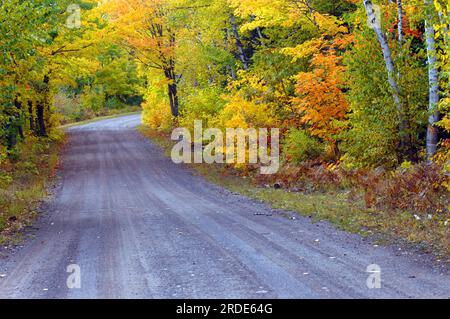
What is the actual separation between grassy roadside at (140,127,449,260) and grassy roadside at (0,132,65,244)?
6.28 m

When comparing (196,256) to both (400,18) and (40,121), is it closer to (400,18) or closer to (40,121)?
(400,18)

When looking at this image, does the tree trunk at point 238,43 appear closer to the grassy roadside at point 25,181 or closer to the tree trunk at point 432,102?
the grassy roadside at point 25,181

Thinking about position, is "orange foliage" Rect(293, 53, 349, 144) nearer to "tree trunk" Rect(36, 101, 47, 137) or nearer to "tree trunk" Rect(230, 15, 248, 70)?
"tree trunk" Rect(230, 15, 248, 70)

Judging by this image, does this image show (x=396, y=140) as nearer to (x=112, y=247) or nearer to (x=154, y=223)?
(x=154, y=223)

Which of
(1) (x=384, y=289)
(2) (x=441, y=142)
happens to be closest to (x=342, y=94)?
(2) (x=441, y=142)

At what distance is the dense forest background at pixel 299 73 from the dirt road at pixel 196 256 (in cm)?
255

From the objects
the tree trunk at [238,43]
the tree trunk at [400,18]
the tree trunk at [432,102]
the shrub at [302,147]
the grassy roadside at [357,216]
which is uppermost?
the tree trunk at [238,43]

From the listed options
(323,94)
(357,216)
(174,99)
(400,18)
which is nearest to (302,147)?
(323,94)

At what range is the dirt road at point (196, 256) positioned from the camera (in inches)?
275

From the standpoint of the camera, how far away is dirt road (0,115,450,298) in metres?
6.99

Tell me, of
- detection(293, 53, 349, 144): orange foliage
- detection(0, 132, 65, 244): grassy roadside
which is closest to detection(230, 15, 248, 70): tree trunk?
detection(293, 53, 349, 144): orange foliage

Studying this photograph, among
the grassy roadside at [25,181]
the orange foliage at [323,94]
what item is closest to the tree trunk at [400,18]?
the orange foliage at [323,94]

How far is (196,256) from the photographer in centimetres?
890

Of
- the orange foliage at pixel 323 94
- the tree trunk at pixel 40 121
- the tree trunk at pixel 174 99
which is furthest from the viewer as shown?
the tree trunk at pixel 174 99
